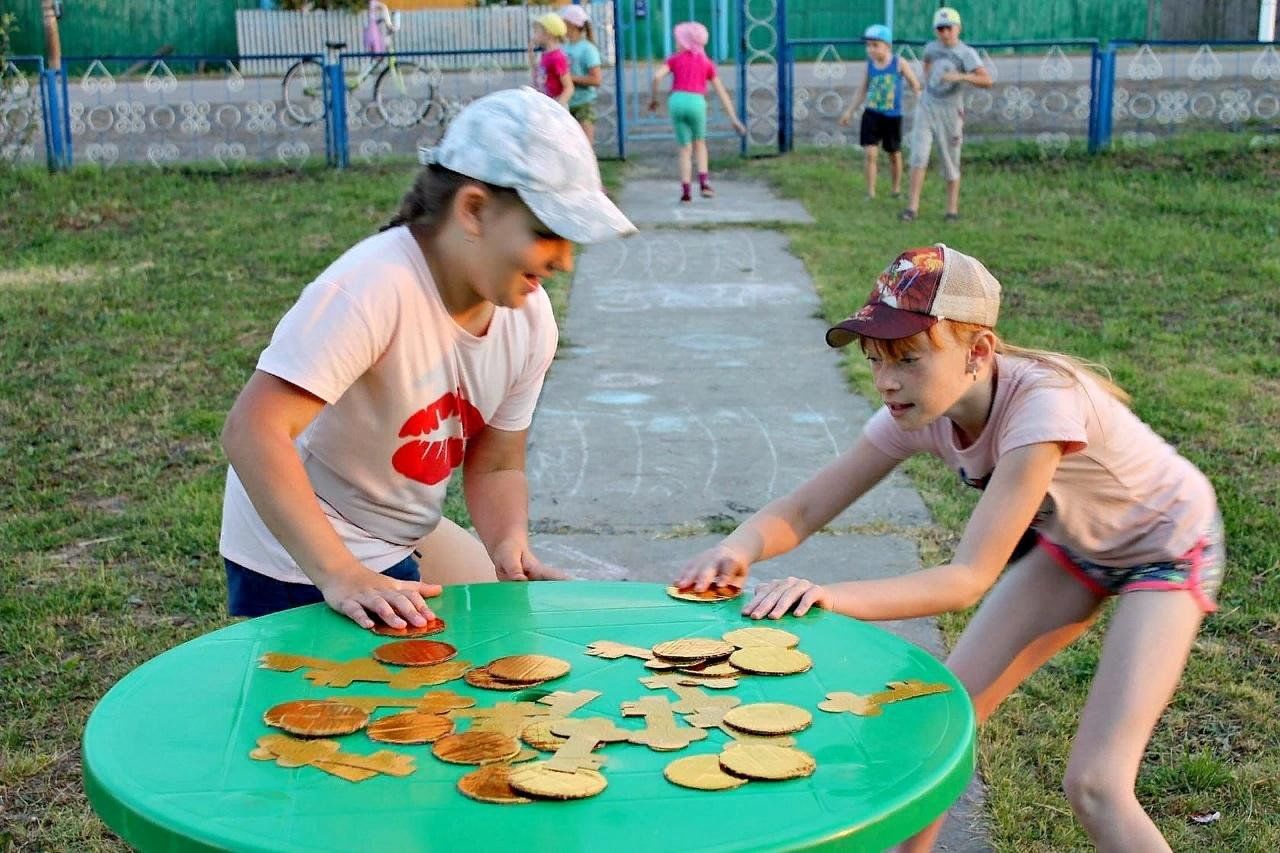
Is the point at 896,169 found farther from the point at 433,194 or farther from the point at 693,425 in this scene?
the point at 433,194

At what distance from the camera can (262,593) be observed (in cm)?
276

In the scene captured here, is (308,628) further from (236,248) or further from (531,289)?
(236,248)

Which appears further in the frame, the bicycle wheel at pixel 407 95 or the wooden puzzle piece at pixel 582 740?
the bicycle wheel at pixel 407 95

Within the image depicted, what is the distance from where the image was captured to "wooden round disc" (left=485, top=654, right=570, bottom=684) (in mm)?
2053

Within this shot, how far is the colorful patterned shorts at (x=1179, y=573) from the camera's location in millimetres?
2551

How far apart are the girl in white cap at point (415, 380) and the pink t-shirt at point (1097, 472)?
716mm

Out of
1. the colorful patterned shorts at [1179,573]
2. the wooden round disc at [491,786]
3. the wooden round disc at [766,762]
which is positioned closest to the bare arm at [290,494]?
the wooden round disc at [491,786]

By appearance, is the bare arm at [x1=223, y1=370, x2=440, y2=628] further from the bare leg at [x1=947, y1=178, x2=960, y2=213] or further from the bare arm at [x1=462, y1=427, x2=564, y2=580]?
the bare leg at [x1=947, y1=178, x2=960, y2=213]

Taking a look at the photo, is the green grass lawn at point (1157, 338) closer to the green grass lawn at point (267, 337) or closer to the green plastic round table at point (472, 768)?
the green grass lawn at point (267, 337)

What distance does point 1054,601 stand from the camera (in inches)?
108

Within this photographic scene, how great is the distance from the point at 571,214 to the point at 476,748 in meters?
0.85

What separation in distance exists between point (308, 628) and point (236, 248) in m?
7.99

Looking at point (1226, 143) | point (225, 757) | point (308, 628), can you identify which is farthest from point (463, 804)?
point (1226, 143)

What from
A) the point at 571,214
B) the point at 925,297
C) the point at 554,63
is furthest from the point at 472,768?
the point at 554,63
